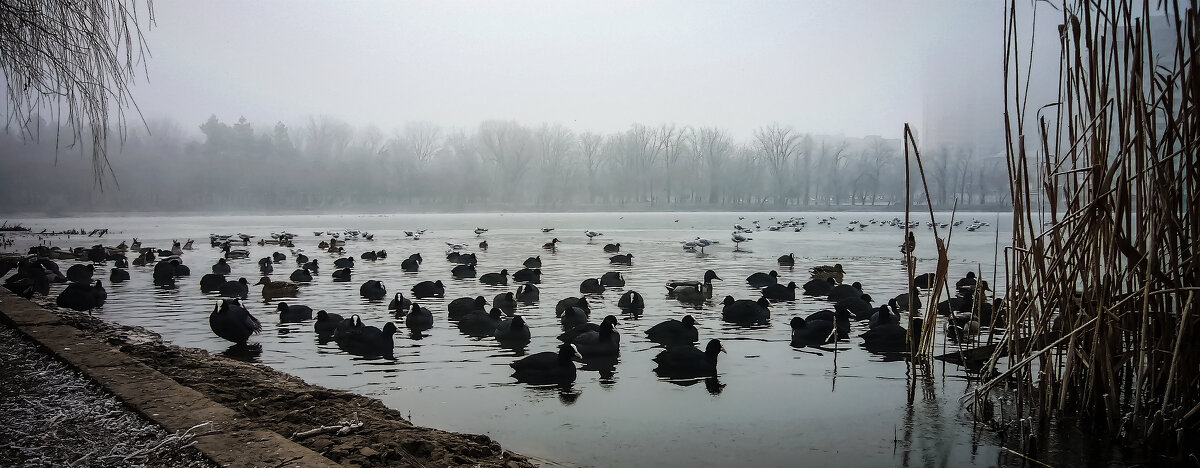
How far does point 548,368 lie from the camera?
17.4 ft

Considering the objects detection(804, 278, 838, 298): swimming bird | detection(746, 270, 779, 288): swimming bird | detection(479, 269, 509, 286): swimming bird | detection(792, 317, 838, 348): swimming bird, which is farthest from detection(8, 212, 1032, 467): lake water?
detection(479, 269, 509, 286): swimming bird

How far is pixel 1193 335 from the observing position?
3.19 meters

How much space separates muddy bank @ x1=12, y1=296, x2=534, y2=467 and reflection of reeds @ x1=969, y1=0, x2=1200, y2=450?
8.36 feet

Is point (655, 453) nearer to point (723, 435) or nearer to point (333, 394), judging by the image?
point (723, 435)

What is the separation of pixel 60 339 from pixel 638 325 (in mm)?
4901

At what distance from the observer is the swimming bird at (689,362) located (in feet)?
18.1

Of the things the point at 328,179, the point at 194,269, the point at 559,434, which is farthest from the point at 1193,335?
the point at 328,179

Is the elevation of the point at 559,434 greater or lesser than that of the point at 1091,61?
lesser

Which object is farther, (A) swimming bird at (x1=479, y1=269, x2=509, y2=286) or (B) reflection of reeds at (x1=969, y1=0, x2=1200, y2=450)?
(A) swimming bird at (x1=479, y1=269, x2=509, y2=286)

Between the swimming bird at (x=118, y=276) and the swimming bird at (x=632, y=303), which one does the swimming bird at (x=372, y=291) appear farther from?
the swimming bird at (x=118, y=276)

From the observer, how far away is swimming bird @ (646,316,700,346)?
21.9 feet

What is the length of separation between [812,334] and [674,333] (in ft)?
4.10

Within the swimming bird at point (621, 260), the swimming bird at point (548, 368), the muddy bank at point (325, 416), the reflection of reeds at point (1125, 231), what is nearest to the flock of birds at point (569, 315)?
the swimming bird at point (548, 368)

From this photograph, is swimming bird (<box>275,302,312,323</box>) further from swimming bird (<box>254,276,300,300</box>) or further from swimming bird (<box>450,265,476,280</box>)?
swimming bird (<box>450,265,476,280</box>)
